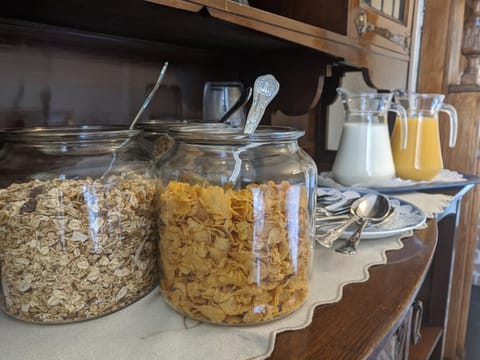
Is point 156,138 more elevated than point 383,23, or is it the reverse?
point 383,23

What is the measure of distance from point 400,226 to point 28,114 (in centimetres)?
55

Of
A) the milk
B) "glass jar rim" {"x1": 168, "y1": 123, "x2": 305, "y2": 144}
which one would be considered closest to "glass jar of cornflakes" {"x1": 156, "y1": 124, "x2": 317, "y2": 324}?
"glass jar rim" {"x1": 168, "y1": 123, "x2": 305, "y2": 144}

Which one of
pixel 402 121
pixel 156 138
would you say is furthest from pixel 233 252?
pixel 402 121

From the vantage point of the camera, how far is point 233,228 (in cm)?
32

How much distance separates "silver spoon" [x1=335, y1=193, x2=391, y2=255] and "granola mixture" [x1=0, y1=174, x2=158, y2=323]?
277 mm

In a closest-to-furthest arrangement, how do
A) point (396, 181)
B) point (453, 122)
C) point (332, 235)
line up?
point (332, 235), point (396, 181), point (453, 122)

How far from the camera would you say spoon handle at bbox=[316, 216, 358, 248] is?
470 millimetres

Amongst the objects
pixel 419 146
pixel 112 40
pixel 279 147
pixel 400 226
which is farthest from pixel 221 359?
pixel 419 146

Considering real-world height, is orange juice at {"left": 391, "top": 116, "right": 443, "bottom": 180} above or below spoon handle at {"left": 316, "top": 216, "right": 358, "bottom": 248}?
above

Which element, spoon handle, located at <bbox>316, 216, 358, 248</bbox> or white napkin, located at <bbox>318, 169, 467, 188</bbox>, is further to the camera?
white napkin, located at <bbox>318, 169, 467, 188</bbox>

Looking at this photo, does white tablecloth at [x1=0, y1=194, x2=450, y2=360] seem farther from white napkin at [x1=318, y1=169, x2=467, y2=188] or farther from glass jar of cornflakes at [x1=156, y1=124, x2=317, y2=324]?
white napkin at [x1=318, y1=169, x2=467, y2=188]

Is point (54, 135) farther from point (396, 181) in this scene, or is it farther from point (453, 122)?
point (453, 122)

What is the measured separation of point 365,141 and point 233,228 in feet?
1.95

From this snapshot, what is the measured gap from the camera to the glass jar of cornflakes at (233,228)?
0.32 meters
